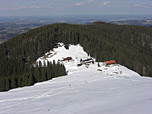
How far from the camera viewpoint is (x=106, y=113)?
12.9 m

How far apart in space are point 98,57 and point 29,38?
3989 centimetres

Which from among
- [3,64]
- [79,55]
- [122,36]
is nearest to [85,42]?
[79,55]

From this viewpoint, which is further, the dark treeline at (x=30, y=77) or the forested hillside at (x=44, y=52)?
the forested hillside at (x=44, y=52)

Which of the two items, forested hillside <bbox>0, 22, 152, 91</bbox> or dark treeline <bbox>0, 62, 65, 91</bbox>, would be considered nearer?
dark treeline <bbox>0, 62, 65, 91</bbox>

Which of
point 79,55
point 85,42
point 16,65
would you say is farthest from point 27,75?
point 85,42

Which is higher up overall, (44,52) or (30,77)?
(44,52)

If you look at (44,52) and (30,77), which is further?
(44,52)

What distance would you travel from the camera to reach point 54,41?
262 ft

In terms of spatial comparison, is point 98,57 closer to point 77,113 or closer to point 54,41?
point 54,41

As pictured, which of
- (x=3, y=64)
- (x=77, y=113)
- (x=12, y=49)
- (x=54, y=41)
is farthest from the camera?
(x=54, y=41)

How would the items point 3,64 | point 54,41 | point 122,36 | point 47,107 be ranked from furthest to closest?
point 122,36 → point 54,41 → point 3,64 → point 47,107

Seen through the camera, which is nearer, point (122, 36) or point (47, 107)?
point (47, 107)

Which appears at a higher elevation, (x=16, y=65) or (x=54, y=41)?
(x=54, y=41)

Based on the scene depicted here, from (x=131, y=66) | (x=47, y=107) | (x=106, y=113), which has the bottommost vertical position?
(x=131, y=66)
